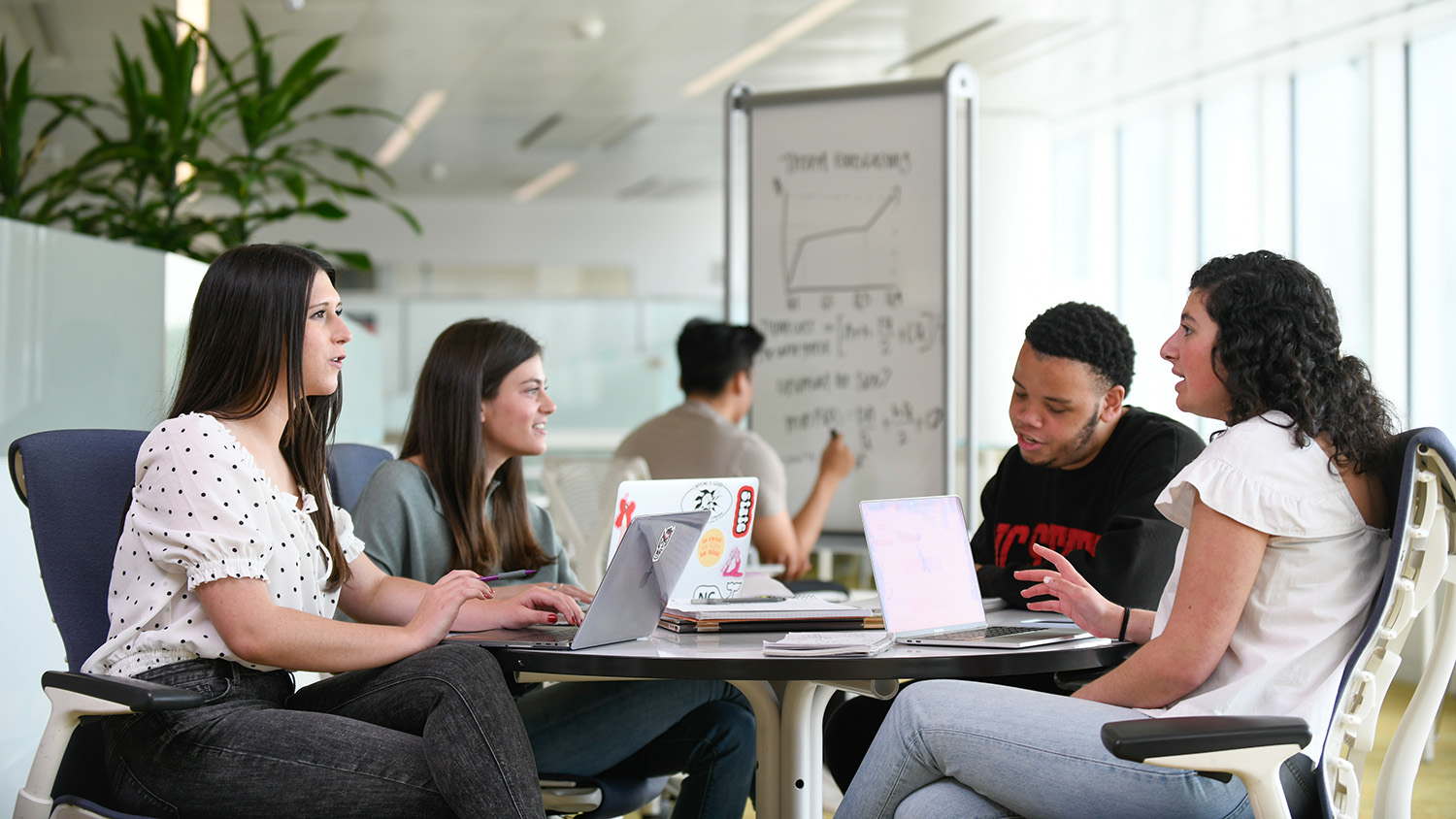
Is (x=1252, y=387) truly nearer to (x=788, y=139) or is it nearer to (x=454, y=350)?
(x=454, y=350)

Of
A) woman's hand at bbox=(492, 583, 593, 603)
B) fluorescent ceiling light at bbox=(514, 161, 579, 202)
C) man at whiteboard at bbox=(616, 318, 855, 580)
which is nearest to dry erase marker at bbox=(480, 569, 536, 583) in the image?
woman's hand at bbox=(492, 583, 593, 603)

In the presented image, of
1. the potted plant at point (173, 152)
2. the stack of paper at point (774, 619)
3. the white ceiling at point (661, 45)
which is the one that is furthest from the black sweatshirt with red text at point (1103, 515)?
the white ceiling at point (661, 45)

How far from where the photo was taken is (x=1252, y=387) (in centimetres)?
144

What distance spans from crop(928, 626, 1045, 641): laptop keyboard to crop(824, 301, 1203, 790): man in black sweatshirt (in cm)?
22

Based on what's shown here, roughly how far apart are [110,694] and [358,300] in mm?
5704

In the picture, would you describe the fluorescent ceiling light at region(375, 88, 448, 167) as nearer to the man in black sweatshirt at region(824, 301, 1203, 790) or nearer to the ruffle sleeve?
the man in black sweatshirt at region(824, 301, 1203, 790)

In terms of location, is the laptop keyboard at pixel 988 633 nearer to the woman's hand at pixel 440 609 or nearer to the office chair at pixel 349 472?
the woman's hand at pixel 440 609

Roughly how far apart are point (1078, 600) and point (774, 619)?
0.40 meters

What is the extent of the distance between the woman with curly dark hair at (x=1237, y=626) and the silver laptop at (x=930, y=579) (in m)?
0.14

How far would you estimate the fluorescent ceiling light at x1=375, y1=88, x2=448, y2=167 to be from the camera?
6.99 metres

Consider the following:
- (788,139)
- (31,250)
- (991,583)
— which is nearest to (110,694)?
(991,583)

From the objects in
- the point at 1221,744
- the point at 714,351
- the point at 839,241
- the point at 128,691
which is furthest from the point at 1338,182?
the point at 128,691

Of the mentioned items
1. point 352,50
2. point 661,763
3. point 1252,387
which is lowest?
point 661,763

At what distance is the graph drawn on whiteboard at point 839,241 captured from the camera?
3484 mm
